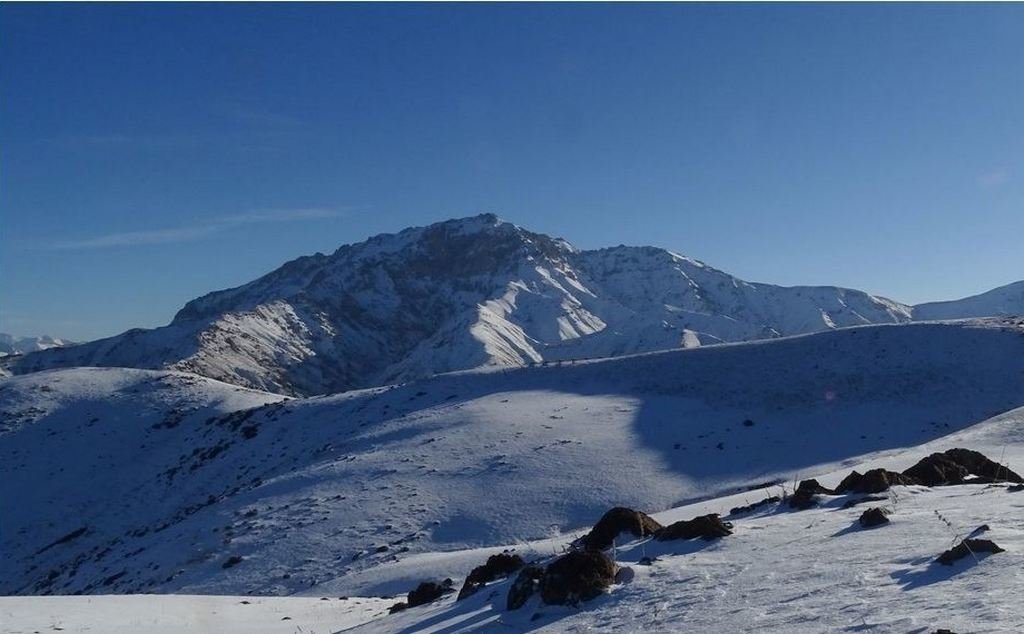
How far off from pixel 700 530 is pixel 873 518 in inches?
88.2

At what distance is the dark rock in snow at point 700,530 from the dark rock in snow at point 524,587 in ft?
7.70

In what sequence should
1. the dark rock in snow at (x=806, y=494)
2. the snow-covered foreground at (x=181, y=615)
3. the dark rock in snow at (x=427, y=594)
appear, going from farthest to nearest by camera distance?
the snow-covered foreground at (x=181, y=615) < the dark rock in snow at (x=427, y=594) < the dark rock in snow at (x=806, y=494)

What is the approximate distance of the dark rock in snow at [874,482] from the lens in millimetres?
12242

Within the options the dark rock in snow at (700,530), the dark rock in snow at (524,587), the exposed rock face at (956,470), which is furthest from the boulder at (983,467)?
the dark rock in snow at (524,587)

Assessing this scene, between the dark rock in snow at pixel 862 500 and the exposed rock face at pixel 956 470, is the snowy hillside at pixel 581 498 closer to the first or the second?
the dark rock in snow at pixel 862 500

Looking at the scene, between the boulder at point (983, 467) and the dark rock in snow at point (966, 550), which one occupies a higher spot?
the dark rock in snow at point (966, 550)

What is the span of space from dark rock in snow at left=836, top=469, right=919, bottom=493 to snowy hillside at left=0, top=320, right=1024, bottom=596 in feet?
33.2

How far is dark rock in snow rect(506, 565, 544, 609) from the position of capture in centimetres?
892

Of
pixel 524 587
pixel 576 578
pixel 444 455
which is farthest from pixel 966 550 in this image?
pixel 444 455

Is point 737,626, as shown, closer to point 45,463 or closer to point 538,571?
point 538,571

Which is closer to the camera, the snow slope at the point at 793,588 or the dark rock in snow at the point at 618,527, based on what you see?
the snow slope at the point at 793,588

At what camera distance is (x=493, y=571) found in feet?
39.2

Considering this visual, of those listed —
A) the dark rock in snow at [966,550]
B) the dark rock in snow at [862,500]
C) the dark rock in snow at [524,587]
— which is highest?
the dark rock in snow at [966,550]

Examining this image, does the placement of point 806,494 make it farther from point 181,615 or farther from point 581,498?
point 581,498
